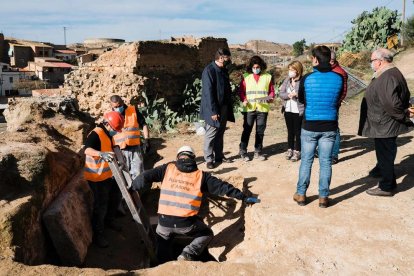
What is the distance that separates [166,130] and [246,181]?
180 inches

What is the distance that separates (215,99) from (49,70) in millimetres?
46959

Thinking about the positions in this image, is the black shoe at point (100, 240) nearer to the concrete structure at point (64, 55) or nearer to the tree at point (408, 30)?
the tree at point (408, 30)

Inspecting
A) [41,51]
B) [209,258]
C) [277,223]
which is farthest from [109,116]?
[41,51]

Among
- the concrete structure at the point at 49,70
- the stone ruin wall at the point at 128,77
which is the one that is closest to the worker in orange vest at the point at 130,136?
the stone ruin wall at the point at 128,77

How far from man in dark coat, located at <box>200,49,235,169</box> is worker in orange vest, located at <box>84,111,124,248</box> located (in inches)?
52.6

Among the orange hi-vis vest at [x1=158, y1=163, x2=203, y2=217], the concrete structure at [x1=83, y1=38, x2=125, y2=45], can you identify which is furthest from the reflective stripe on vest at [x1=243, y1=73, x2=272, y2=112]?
the concrete structure at [x1=83, y1=38, x2=125, y2=45]

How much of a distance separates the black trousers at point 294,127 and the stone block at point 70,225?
11.3 ft

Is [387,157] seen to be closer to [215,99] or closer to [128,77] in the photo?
[215,99]

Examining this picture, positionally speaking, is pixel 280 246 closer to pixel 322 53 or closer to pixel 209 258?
pixel 209 258

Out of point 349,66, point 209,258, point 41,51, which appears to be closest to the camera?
point 209,258

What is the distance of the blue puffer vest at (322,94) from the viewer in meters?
4.06

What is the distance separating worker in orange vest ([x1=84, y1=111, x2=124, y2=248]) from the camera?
15.4 ft

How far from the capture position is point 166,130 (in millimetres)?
9742

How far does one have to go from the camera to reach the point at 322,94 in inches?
161
